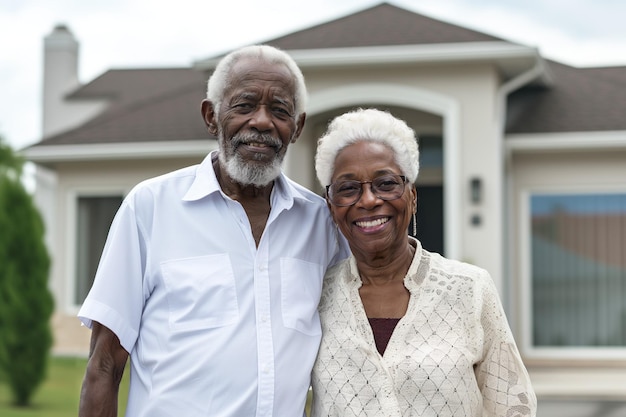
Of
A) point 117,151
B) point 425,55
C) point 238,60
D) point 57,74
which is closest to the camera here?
point 238,60

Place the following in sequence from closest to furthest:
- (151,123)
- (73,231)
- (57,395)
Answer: (151,123) < (73,231) < (57,395)

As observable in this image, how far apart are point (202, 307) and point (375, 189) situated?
72 cm

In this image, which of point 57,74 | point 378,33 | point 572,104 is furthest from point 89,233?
point 57,74

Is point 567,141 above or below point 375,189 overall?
above

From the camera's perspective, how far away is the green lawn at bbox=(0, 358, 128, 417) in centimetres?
1314

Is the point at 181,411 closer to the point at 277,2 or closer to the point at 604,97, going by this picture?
the point at 604,97

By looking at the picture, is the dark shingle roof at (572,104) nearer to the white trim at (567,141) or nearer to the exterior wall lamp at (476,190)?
the white trim at (567,141)

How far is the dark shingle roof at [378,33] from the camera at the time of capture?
39.0 feet

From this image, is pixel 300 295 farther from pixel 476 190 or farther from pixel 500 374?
pixel 476 190

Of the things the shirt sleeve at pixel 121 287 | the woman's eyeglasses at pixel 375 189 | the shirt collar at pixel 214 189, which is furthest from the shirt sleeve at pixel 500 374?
the shirt sleeve at pixel 121 287

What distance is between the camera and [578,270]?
12820 mm

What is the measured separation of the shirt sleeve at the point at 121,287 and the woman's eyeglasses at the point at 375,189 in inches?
28.3

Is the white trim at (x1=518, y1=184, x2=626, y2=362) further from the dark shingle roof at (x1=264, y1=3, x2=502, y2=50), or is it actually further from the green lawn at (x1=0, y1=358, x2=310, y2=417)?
the green lawn at (x1=0, y1=358, x2=310, y2=417)

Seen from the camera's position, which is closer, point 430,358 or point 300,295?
point 430,358
